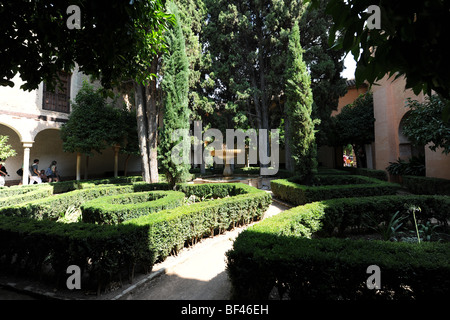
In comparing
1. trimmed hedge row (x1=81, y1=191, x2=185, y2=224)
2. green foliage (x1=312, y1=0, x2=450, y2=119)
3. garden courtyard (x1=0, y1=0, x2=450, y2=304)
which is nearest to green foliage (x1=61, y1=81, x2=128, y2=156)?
garden courtyard (x1=0, y1=0, x2=450, y2=304)

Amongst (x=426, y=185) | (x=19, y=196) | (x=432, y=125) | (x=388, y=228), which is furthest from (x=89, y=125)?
(x=426, y=185)

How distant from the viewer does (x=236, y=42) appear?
15695 mm

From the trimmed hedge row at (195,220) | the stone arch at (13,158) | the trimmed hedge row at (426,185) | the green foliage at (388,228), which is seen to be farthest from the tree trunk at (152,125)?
the trimmed hedge row at (426,185)

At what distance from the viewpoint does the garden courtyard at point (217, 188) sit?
2197mm

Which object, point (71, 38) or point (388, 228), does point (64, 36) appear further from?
point (388, 228)

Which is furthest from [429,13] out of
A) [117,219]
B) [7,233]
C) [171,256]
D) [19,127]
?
[19,127]

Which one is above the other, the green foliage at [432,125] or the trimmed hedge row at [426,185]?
the green foliage at [432,125]

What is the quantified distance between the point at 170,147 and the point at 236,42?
35.1ft

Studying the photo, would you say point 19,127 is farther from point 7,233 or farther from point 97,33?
point 97,33

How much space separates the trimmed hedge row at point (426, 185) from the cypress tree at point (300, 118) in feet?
14.6

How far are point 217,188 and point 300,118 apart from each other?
4.68 m

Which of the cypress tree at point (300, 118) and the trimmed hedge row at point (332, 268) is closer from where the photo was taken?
the trimmed hedge row at point (332, 268)

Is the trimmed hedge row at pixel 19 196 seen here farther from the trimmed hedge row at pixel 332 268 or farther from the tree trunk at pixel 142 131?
the trimmed hedge row at pixel 332 268

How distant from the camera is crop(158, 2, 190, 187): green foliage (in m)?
9.16
